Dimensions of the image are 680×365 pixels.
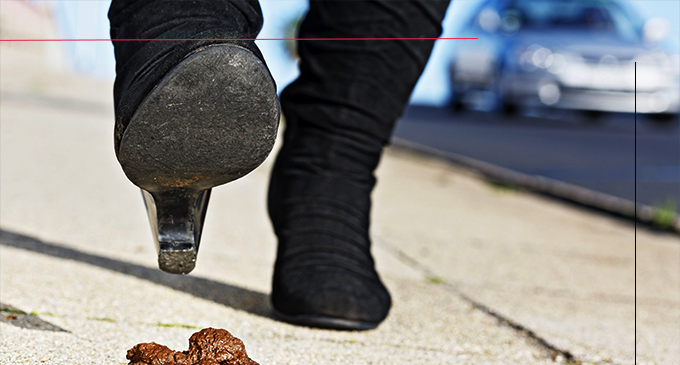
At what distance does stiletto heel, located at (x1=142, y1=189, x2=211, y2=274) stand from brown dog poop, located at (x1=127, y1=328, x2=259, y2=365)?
104mm

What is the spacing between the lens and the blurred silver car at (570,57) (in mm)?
6617

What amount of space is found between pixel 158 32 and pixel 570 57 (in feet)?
20.4

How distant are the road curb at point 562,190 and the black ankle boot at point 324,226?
1463mm

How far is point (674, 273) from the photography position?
2.12 metres

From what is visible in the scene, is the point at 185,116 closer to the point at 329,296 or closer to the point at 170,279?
the point at 329,296

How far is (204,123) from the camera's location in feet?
2.69

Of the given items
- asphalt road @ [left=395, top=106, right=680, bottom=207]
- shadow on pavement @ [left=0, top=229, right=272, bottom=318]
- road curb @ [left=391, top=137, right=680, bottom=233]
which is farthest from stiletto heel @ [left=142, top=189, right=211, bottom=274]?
asphalt road @ [left=395, top=106, right=680, bottom=207]

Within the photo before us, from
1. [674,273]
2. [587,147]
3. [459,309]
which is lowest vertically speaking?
[587,147]

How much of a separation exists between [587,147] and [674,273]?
12.2 feet

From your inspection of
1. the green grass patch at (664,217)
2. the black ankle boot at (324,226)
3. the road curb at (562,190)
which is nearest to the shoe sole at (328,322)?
the black ankle boot at (324,226)

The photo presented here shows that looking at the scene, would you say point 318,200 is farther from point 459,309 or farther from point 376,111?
point 459,309

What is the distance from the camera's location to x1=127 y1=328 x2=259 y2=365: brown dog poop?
857 millimetres

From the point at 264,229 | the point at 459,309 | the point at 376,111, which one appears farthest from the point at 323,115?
the point at 264,229

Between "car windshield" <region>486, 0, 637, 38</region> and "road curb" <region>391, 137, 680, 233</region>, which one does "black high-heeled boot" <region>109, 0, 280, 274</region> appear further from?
"car windshield" <region>486, 0, 637, 38</region>
